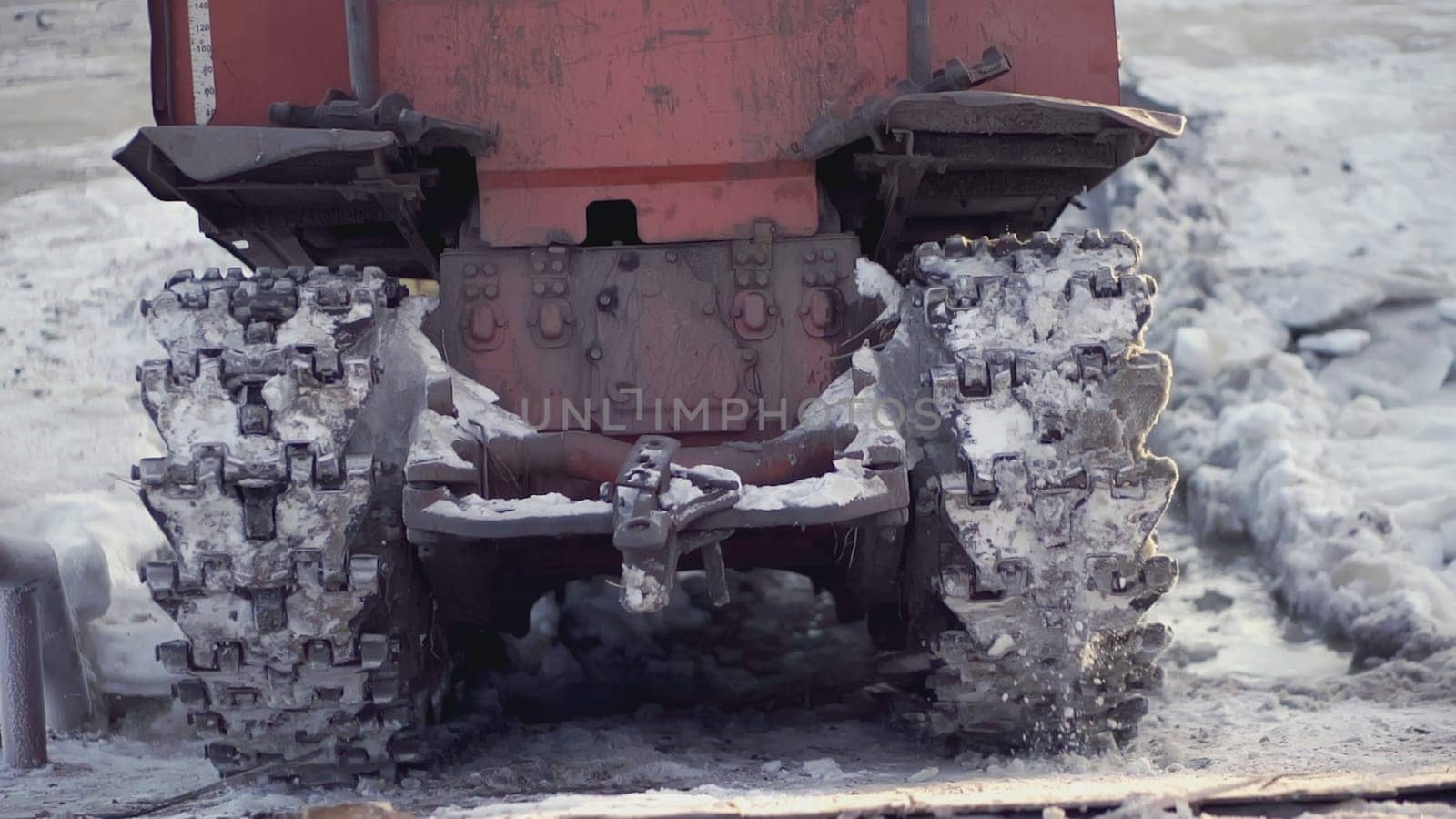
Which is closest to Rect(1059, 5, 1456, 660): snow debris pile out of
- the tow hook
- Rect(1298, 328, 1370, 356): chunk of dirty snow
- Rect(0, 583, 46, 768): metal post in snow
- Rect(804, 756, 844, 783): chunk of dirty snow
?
Rect(1298, 328, 1370, 356): chunk of dirty snow

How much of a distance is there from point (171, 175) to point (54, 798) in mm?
1569

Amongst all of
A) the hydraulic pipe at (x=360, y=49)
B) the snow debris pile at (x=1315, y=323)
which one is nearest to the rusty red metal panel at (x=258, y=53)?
the hydraulic pipe at (x=360, y=49)

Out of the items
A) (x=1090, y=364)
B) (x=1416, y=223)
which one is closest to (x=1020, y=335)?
(x=1090, y=364)

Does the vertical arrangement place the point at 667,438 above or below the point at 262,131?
below

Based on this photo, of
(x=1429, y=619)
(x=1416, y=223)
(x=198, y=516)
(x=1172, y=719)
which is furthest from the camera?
(x=1416, y=223)

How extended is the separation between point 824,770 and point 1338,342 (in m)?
4.62

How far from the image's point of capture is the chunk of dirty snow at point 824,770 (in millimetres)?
3299

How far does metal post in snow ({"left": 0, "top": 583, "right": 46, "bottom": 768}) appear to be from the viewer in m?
4.00

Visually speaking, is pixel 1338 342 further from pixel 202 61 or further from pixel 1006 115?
pixel 202 61

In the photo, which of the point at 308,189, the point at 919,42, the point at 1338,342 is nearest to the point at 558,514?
the point at 308,189

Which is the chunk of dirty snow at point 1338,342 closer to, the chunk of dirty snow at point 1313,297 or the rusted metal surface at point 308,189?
the chunk of dirty snow at point 1313,297

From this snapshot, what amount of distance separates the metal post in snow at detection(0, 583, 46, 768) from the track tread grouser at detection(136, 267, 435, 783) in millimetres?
969

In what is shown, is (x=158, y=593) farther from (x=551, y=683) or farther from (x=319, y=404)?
(x=551, y=683)

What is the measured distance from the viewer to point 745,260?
372 cm
